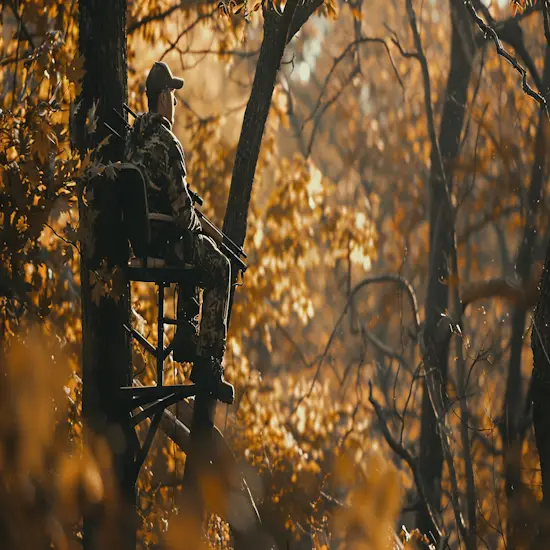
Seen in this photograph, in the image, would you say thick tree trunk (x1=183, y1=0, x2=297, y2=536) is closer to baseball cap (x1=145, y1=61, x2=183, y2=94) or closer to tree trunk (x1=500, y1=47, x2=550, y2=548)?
baseball cap (x1=145, y1=61, x2=183, y2=94)

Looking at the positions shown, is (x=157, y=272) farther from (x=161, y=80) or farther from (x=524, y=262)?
(x=524, y=262)

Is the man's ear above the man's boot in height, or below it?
above

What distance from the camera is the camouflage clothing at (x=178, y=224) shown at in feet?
14.7

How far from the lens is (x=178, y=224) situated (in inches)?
176

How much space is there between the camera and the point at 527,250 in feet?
32.5

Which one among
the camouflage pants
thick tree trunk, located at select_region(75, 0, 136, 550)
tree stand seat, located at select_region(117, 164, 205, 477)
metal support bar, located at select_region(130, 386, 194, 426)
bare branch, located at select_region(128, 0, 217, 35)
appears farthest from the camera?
bare branch, located at select_region(128, 0, 217, 35)

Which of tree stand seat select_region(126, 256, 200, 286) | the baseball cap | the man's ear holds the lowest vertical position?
tree stand seat select_region(126, 256, 200, 286)

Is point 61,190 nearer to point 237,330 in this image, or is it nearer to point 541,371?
point 541,371

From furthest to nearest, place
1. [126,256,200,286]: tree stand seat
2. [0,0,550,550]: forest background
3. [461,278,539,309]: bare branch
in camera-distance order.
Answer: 1. [461,278,539,309]: bare branch
2. [126,256,200,286]: tree stand seat
3. [0,0,550,550]: forest background

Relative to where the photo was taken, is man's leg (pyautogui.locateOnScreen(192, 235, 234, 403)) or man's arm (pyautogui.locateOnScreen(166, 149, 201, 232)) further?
man's leg (pyautogui.locateOnScreen(192, 235, 234, 403))

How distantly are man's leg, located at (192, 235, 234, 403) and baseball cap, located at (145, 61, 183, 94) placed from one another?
0.70m

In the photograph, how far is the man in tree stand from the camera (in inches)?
177

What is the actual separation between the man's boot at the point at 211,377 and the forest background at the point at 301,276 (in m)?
0.57

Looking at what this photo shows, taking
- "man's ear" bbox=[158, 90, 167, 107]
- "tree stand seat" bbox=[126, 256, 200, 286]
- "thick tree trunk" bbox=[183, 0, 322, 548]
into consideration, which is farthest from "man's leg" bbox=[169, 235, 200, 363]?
"thick tree trunk" bbox=[183, 0, 322, 548]
